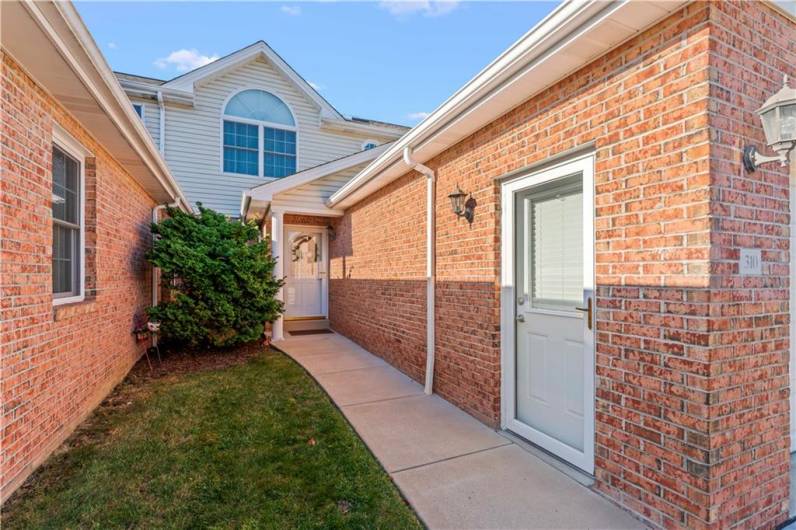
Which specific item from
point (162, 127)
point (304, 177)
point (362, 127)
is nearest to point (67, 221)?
point (304, 177)

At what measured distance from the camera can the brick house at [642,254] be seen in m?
2.07

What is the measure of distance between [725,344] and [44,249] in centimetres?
482

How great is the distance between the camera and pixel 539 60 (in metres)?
2.75

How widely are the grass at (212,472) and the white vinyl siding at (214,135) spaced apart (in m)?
6.81

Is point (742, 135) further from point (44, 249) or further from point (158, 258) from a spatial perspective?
point (158, 258)

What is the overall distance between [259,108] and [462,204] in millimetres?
8899

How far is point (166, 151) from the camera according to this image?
383 inches

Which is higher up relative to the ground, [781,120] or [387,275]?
[781,120]

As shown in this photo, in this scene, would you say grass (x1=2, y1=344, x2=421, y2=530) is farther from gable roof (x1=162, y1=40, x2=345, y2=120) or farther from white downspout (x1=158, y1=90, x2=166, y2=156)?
gable roof (x1=162, y1=40, x2=345, y2=120)

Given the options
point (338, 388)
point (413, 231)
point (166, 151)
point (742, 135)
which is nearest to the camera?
point (742, 135)

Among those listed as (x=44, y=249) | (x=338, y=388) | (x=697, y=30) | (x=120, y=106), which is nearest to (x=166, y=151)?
(x=120, y=106)

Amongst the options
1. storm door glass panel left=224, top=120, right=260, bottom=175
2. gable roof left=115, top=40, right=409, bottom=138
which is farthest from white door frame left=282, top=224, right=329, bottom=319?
gable roof left=115, top=40, right=409, bottom=138

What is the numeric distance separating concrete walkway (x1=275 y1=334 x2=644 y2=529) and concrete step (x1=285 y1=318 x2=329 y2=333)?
14.4 ft

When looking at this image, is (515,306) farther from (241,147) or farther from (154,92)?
(154,92)
